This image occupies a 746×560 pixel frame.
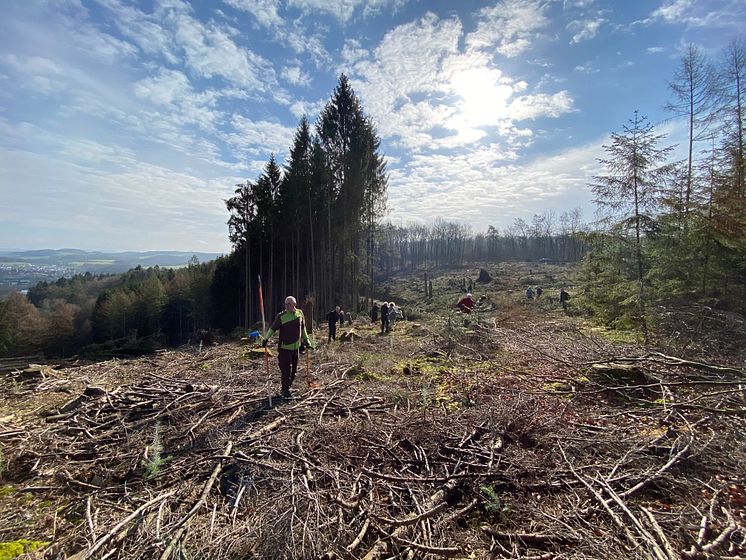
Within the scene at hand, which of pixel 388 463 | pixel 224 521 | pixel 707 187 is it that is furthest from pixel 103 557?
pixel 707 187

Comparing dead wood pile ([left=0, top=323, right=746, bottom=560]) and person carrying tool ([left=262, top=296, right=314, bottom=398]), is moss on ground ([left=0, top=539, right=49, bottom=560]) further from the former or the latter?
person carrying tool ([left=262, top=296, right=314, bottom=398])

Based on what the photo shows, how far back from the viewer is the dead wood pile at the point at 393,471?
2734 millimetres

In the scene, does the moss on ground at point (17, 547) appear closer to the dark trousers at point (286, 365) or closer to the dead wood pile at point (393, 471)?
the dead wood pile at point (393, 471)

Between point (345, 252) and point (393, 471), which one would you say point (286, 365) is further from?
point (345, 252)

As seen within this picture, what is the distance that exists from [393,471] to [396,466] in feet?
0.35

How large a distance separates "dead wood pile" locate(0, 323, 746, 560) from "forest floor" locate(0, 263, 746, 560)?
0.02 meters

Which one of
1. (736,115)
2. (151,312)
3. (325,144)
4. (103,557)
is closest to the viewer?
(103,557)

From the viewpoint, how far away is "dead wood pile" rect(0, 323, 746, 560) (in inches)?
108

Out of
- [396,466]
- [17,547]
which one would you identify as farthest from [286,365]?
[17,547]

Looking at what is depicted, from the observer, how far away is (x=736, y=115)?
34.5 ft

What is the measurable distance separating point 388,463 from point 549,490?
163 cm

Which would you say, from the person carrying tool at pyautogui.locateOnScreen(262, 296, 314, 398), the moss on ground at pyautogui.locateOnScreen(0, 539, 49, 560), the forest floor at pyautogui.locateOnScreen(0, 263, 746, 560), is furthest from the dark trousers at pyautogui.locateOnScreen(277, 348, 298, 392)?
the moss on ground at pyautogui.locateOnScreen(0, 539, 49, 560)

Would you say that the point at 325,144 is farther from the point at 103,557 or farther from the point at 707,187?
the point at 103,557

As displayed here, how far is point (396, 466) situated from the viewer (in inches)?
154
